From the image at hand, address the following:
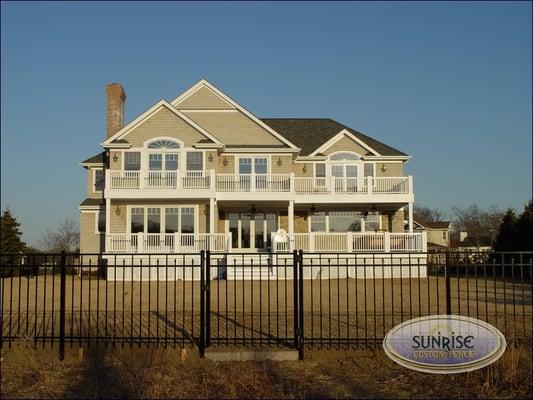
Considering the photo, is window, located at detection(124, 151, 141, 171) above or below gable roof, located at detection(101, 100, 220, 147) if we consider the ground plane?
below

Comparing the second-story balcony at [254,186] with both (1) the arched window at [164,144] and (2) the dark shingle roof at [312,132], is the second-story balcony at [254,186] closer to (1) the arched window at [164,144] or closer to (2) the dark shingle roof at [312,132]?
(1) the arched window at [164,144]

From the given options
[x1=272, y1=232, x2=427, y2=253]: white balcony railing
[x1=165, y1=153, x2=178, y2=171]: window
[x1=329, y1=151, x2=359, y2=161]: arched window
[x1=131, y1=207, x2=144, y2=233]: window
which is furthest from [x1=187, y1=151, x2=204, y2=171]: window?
[x1=329, y1=151, x2=359, y2=161]: arched window

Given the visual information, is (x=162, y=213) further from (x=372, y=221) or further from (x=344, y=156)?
(x=372, y=221)

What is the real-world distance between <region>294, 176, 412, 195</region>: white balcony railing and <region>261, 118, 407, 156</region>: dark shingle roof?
2.68 metres

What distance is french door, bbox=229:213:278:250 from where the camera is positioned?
31.8 metres

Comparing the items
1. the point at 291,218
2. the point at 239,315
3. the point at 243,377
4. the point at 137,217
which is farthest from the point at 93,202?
the point at 243,377

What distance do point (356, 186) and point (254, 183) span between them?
590 cm

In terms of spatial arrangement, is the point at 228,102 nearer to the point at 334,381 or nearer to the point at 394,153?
the point at 394,153

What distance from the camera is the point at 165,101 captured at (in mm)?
29812

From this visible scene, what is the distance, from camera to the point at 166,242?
27797 mm

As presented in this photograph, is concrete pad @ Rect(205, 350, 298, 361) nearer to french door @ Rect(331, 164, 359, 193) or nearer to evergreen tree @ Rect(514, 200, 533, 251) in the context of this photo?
french door @ Rect(331, 164, 359, 193)

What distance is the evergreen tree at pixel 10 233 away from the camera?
121ft

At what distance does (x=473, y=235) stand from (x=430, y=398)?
84.5 meters

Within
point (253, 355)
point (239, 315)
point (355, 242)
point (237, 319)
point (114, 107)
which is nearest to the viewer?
point (253, 355)
